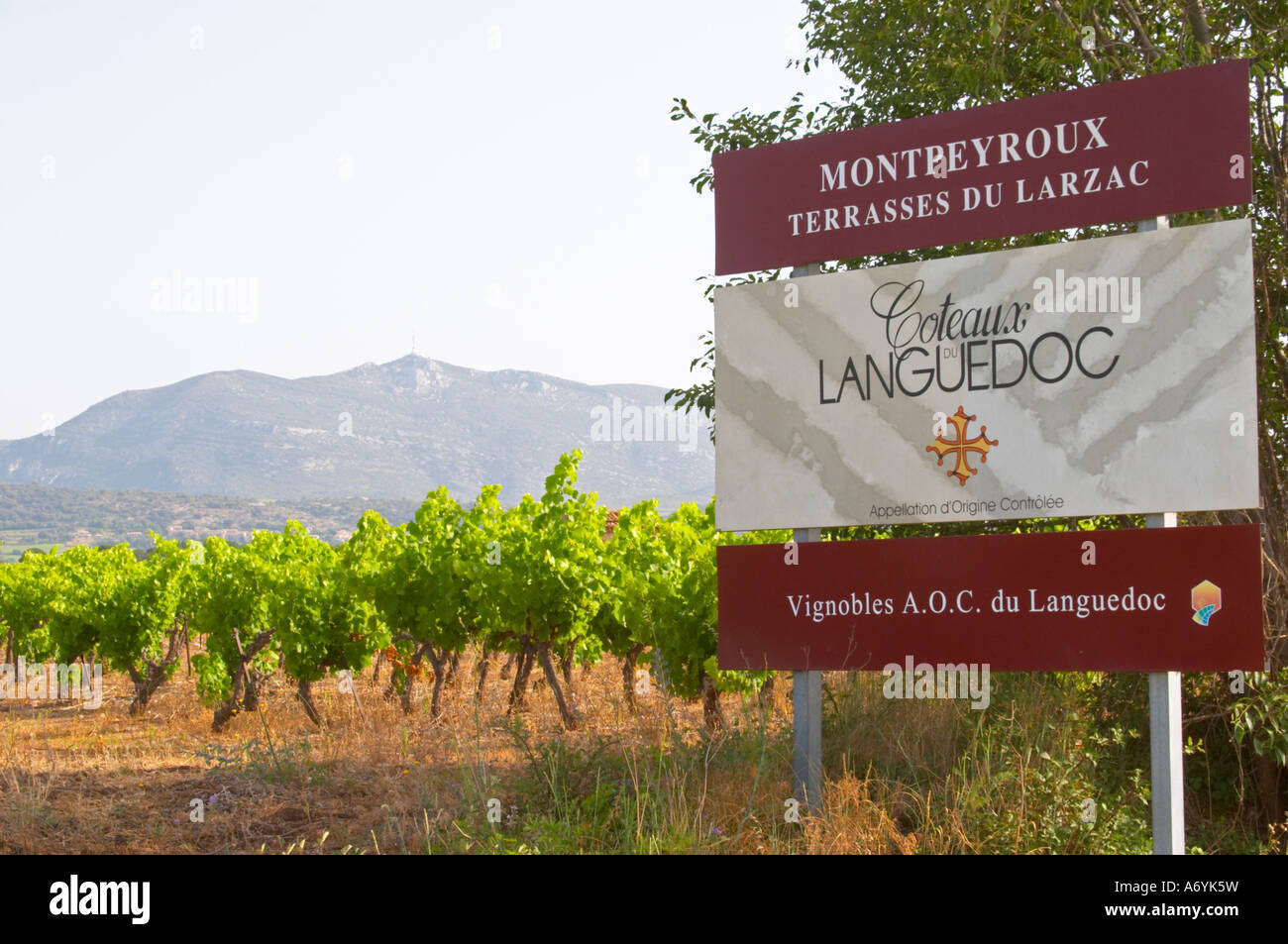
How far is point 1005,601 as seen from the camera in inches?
226

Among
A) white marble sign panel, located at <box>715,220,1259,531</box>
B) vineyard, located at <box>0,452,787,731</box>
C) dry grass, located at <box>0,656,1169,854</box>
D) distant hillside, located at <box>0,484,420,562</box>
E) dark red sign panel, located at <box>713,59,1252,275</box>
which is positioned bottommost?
dry grass, located at <box>0,656,1169,854</box>

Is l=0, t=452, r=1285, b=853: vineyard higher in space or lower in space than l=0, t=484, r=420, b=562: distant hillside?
lower

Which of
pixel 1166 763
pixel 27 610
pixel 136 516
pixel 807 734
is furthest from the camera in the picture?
pixel 136 516

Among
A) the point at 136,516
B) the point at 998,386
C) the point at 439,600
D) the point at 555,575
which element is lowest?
the point at 439,600

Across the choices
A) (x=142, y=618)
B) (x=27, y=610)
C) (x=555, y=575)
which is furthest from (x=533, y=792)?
(x=27, y=610)

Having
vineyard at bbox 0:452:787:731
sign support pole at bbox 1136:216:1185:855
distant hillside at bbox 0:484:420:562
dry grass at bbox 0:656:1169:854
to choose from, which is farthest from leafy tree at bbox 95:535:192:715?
distant hillside at bbox 0:484:420:562

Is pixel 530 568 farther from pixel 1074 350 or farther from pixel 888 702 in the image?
pixel 1074 350

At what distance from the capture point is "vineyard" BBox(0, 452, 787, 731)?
9.86m

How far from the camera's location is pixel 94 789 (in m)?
7.24

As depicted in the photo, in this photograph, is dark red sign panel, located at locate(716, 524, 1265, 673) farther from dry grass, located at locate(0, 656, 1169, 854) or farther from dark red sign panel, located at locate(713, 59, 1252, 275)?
dark red sign panel, located at locate(713, 59, 1252, 275)

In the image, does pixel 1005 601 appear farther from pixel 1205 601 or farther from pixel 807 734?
pixel 807 734

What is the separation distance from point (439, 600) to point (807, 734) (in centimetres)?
635
